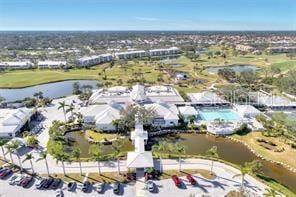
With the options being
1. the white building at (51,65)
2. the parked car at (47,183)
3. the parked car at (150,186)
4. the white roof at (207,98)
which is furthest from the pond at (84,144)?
the white building at (51,65)

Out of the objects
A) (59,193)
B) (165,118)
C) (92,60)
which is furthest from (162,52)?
(59,193)

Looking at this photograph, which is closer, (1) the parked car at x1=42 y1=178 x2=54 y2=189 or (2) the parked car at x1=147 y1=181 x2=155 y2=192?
(2) the parked car at x1=147 y1=181 x2=155 y2=192

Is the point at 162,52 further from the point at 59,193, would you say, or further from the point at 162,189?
the point at 59,193

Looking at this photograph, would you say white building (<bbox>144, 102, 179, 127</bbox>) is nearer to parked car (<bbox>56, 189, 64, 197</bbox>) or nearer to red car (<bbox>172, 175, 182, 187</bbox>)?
red car (<bbox>172, 175, 182, 187</bbox>)

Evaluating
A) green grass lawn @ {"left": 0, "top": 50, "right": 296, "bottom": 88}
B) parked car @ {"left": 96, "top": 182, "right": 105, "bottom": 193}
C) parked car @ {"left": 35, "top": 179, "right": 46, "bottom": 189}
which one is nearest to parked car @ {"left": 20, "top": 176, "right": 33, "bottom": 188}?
parked car @ {"left": 35, "top": 179, "right": 46, "bottom": 189}

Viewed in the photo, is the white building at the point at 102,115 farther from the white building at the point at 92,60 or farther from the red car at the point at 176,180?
the white building at the point at 92,60
